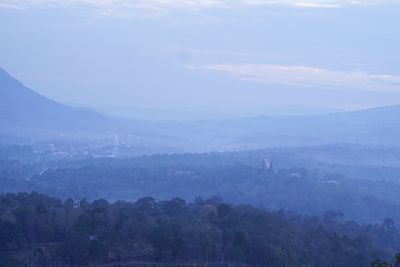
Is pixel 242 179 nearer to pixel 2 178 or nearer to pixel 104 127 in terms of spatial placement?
pixel 2 178

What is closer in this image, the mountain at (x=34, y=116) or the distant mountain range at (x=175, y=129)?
the mountain at (x=34, y=116)

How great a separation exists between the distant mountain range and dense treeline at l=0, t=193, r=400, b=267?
148 feet

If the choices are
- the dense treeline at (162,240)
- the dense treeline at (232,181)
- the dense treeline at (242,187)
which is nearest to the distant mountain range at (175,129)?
the dense treeline at (232,181)

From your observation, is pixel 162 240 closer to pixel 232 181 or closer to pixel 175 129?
pixel 232 181

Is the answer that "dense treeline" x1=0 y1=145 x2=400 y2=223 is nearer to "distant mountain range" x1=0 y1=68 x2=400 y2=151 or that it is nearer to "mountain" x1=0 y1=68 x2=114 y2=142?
"mountain" x1=0 y1=68 x2=114 y2=142

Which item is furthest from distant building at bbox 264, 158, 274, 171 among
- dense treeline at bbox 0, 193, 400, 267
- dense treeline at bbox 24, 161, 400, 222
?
dense treeline at bbox 0, 193, 400, 267

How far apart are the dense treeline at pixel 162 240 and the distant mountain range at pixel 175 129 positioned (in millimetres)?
45195

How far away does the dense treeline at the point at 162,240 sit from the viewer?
63.6 ft

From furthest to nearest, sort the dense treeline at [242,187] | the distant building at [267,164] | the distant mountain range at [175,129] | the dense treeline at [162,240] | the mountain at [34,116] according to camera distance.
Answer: the distant mountain range at [175,129] < the mountain at [34,116] < the distant building at [267,164] < the dense treeline at [242,187] < the dense treeline at [162,240]

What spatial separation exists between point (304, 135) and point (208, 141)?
10403mm

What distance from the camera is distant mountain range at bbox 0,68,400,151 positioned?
7319cm

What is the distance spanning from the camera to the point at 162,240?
66.3ft

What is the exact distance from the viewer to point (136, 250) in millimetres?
19906

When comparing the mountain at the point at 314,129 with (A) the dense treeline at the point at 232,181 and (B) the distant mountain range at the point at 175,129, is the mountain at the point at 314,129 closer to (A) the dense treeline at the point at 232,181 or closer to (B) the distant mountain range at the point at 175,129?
(B) the distant mountain range at the point at 175,129
